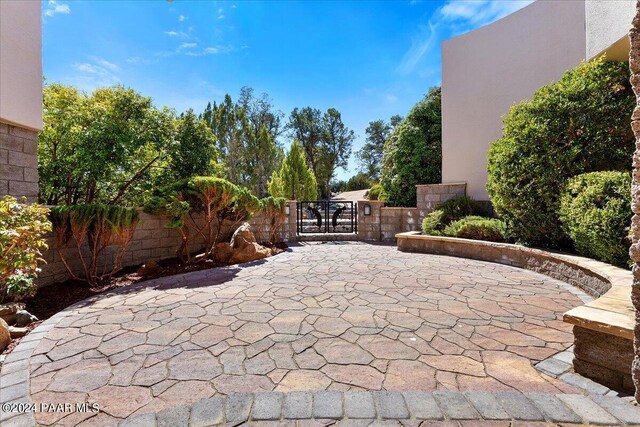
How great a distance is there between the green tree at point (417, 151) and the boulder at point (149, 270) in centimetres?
812

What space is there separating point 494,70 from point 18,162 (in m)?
10.8

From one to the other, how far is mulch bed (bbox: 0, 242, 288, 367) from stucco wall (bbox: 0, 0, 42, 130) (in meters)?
2.51

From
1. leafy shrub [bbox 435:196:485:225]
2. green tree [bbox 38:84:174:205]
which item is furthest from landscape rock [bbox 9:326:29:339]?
leafy shrub [bbox 435:196:485:225]

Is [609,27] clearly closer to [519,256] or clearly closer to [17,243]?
[519,256]

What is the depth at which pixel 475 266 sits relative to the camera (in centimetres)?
537

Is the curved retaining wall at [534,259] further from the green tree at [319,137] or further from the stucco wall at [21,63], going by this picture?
the green tree at [319,137]

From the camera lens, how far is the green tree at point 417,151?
992 centimetres

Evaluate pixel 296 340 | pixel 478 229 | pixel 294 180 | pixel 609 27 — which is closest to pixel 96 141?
pixel 296 340

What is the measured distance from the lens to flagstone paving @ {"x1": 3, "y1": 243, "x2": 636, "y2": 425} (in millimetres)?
1900

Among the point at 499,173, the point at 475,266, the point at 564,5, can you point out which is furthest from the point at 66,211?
the point at 564,5

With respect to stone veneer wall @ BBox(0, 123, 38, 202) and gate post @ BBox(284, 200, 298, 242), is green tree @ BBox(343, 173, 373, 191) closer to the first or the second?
gate post @ BBox(284, 200, 298, 242)

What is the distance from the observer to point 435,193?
837 centimetres

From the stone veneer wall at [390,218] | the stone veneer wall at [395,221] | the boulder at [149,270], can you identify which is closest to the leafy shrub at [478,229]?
the stone veneer wall at [390,218]

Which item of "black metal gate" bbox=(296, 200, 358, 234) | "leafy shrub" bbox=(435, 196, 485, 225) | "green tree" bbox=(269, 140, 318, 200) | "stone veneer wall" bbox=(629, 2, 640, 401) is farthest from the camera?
"green tree" bbox=(269, 140, 318, 200)
